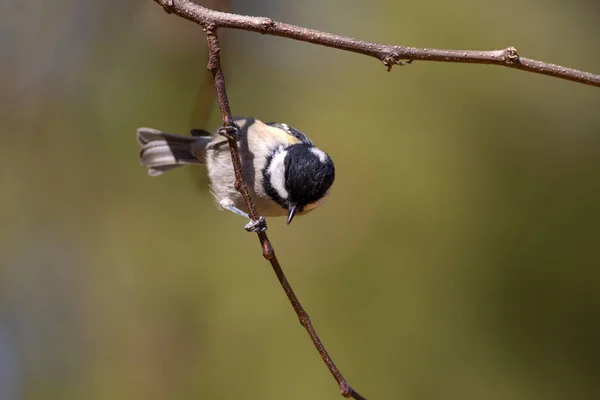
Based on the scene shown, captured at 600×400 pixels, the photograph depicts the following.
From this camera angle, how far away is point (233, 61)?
4.75 metres

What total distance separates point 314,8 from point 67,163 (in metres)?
2.31

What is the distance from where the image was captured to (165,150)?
2.93 m

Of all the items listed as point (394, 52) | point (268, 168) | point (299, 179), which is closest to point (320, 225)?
point (268, 168)

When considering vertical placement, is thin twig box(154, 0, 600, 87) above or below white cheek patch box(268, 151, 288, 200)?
above

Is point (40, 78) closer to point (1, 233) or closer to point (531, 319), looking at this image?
point (1, 233)

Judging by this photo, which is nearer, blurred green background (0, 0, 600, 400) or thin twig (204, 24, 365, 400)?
thin twig (204, 24, 365, 400)

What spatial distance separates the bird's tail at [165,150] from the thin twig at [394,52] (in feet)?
4.31

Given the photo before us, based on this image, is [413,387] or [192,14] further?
[413,387]

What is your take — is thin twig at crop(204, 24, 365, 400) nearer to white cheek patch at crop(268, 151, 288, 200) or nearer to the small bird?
the small bird

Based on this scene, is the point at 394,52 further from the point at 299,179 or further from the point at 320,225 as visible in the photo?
the point at 320,225

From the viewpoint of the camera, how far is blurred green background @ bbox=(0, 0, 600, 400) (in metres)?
4.25

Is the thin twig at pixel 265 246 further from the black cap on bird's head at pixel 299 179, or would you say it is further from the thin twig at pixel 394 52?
the black cap on bird's head at pixel 299 179

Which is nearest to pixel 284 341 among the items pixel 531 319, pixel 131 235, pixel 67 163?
pixel 131 235

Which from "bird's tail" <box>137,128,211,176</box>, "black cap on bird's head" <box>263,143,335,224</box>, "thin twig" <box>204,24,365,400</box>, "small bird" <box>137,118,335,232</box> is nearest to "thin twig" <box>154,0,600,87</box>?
"thin twig" <box>204,24,365,400</box>
